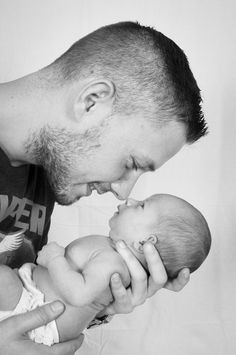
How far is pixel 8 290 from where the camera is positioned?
1.52 metres

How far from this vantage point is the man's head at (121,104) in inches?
64.4

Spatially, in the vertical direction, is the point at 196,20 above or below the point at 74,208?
above

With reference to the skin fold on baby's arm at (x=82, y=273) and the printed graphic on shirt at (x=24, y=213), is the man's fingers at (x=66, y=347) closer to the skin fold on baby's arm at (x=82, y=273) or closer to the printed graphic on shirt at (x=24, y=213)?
the skin fold on baby's arm at (x=82, y=273)

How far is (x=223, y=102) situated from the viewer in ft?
8.04

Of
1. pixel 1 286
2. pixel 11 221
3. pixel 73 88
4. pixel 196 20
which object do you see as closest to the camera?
pixel 1 286

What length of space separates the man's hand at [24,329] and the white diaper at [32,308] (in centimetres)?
5

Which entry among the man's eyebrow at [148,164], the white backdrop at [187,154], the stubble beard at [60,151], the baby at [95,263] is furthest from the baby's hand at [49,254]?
the white backdrop at [187,154]

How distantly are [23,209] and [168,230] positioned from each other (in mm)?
476

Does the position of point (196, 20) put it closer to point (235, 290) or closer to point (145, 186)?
point (145, 186)

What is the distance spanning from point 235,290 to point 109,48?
1310 mm

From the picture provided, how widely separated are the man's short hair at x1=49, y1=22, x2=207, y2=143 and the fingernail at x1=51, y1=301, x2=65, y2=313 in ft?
1.80

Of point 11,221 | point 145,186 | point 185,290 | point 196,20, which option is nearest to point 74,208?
point 145,186

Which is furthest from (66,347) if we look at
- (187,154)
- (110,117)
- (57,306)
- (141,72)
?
(187,154)

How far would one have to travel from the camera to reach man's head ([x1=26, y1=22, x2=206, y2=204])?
164 centimetres
